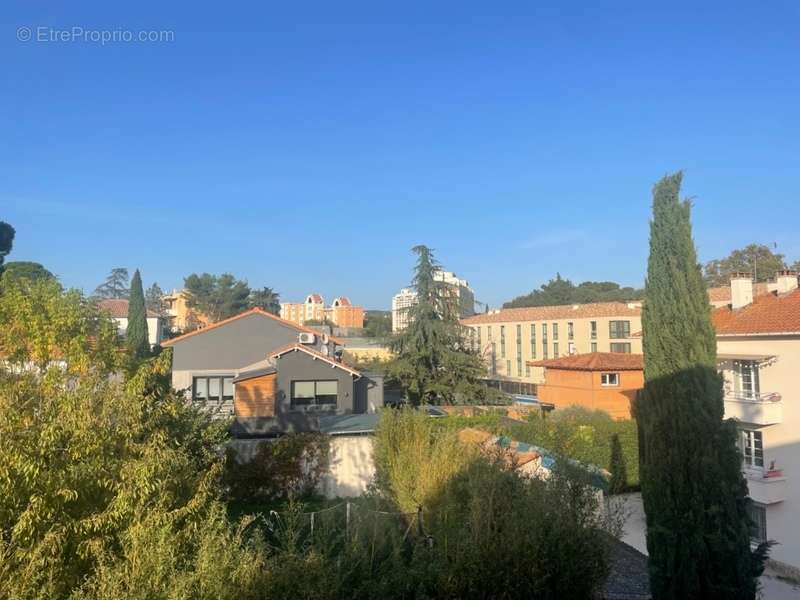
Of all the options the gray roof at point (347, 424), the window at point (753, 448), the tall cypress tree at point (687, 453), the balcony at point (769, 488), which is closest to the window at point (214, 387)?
the gray roof at point (347, 424)

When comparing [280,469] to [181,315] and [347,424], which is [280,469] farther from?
[181,315]

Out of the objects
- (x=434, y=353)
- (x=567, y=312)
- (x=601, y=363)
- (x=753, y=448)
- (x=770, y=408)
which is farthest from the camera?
(x=567, y=312)

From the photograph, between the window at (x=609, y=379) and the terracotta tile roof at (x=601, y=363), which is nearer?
the terracotta tile roof at (x=601, y=363)

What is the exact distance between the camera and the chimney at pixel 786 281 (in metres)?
19.7

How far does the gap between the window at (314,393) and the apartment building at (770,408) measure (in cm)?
1393

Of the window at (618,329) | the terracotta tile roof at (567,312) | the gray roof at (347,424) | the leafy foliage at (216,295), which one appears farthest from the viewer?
the leafy foliage at (216,295)

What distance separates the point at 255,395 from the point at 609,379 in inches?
643

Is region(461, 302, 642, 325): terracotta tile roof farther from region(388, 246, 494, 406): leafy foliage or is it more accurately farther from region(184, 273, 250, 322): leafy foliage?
region(184, 273, 250, 322): leafy foliage

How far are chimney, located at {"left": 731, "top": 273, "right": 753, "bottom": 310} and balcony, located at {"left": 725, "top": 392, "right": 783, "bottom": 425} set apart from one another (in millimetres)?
4388

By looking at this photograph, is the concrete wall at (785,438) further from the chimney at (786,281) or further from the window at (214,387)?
the window at (214,387)

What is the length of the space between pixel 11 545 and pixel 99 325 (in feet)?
25.4

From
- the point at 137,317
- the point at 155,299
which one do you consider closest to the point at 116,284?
the point at 155,299

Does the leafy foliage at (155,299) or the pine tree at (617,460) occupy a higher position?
the leafy foliage at (155,299)

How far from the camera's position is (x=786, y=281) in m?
19.9
